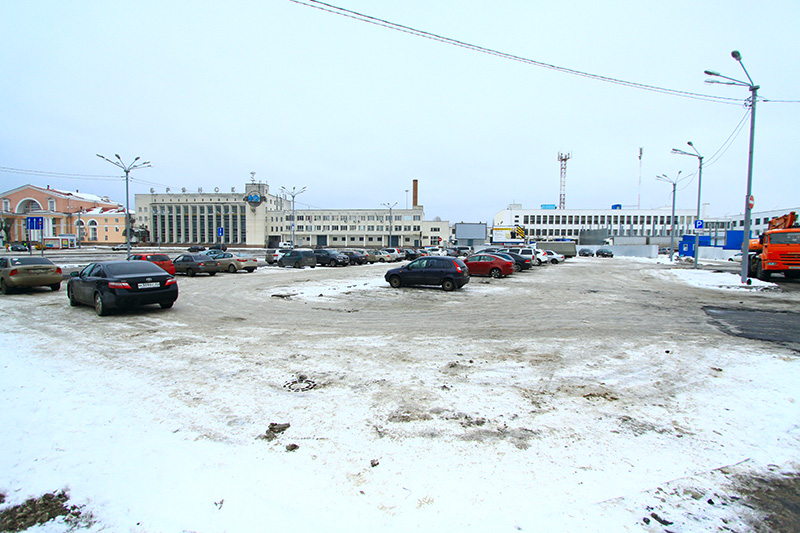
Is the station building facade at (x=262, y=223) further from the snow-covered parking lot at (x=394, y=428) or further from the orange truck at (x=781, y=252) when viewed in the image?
the snow-covered parking lot at (x=394, y=428)

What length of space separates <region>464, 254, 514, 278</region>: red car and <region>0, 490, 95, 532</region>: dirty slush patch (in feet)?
73.8

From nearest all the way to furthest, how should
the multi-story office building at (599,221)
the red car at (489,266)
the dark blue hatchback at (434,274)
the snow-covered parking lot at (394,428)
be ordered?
the snow-covered parking lot at (394,428)
the dark blue hatchback at (434,274)
the red car at (489,266)
the multi-story office building at (599,221)

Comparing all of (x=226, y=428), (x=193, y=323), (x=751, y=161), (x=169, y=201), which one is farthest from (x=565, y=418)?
(x=169, y=201)

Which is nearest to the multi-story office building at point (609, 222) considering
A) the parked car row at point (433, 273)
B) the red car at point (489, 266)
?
the red car at point (489, 266)

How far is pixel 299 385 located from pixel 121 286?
7.51 meters

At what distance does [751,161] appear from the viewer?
18719 mm

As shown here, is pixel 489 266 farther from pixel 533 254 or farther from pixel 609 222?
pixel 609 222

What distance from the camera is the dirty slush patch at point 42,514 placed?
2855mm

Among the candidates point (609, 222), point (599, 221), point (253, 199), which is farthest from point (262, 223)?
point (609, 222)

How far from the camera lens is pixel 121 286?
10.2m

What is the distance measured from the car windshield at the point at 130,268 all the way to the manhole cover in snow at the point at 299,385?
7745 mm

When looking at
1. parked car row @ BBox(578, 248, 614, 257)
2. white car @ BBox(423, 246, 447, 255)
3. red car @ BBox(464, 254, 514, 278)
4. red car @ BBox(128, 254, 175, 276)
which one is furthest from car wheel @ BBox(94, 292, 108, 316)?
parked car row @ BBox(578, 248, 614, 257)

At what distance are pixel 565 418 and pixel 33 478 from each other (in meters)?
5.09

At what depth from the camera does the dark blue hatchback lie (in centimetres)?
1716
